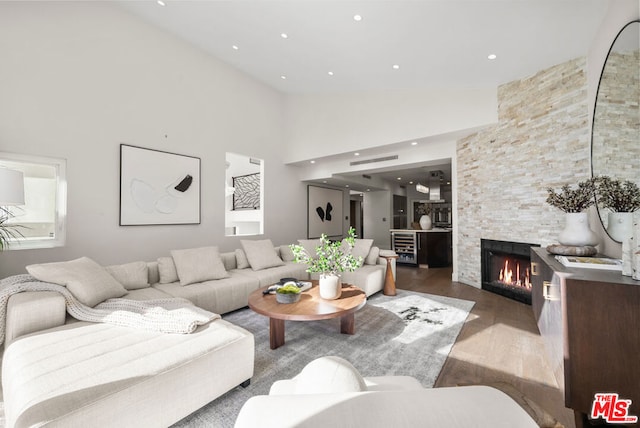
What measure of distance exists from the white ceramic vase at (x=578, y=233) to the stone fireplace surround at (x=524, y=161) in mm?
1219

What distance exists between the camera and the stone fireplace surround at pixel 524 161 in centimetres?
319

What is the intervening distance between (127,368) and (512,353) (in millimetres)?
2927

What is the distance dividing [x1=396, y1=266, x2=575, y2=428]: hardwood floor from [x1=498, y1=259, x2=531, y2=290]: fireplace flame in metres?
0.29

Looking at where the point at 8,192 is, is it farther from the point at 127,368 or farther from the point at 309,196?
the point at 309,196

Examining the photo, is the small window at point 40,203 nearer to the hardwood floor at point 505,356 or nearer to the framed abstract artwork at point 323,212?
the hardwood floor at point 505,356

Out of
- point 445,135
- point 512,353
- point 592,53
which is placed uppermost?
point 592,53

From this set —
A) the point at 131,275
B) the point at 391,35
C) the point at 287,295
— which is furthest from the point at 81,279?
the point at 391,35

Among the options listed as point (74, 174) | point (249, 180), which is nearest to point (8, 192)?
point (74, 174)

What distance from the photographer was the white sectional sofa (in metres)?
1.18

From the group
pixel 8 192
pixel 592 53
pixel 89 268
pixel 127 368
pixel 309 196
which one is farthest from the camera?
pixel 309 196

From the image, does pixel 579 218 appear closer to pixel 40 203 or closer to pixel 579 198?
pixel 579 198

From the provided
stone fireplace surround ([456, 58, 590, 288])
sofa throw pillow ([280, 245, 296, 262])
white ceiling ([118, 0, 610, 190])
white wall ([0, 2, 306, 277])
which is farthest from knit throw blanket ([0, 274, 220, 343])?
stone fireplace surround ([456, 58, 590, 288])

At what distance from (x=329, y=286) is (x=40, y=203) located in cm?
350

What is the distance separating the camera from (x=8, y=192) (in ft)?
7.15
